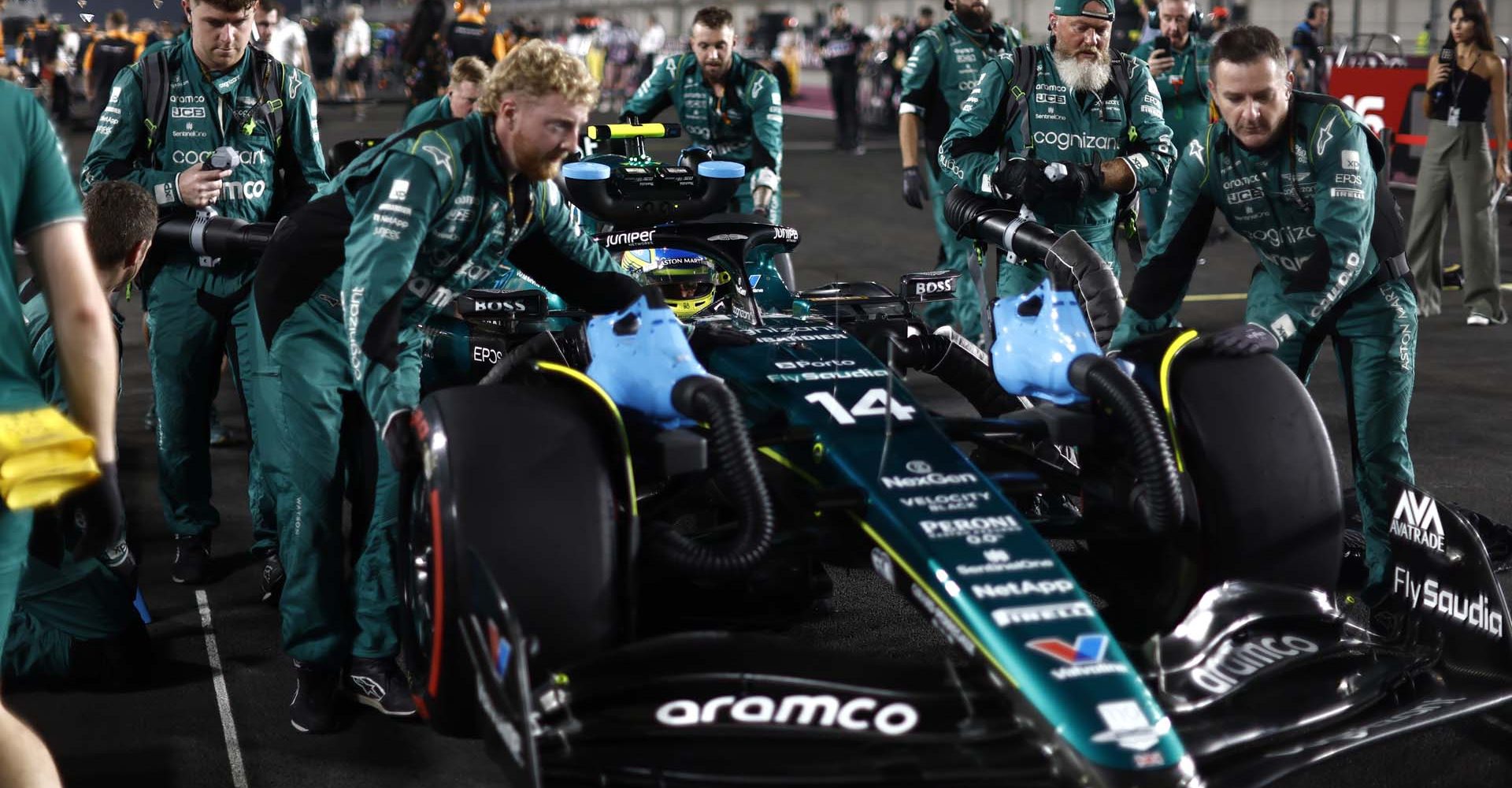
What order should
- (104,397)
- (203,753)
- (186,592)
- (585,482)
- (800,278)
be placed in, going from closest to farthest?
(104,397), (585,482), (203,753), (186,592), (800,278)

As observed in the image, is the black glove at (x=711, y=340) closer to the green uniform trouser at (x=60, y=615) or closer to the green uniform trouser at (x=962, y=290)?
the green uniform trouser at (x=60, y=615)

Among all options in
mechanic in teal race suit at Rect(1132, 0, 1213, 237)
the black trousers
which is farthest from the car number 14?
the black trousers

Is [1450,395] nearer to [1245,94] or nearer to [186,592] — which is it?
[1245,94]

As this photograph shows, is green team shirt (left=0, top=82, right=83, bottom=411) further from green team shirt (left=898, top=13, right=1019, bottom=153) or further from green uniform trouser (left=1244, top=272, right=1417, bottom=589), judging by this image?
green team shirt (left=898, top=13, right=1019, bottom=153)

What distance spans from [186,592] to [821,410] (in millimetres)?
2668

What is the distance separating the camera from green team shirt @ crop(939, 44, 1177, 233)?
6195mm

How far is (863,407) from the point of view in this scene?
3988 millimetres

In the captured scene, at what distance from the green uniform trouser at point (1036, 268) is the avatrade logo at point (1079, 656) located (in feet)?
9.23

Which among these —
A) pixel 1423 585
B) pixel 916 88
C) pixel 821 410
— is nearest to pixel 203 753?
pixel 821 410

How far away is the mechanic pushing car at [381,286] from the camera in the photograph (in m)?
3.78

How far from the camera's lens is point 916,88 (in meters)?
9.10

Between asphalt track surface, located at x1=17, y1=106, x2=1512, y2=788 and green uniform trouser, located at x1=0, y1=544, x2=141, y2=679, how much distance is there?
0.09 meters

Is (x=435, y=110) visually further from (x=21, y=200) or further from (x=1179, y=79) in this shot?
(x=1179, y=79)

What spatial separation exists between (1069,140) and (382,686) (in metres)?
3.49
